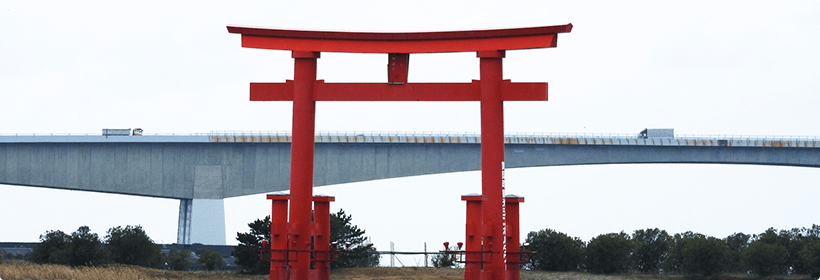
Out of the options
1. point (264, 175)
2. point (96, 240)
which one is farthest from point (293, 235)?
point (264, 175)

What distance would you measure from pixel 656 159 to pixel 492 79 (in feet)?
104

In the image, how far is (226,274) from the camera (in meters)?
28.2

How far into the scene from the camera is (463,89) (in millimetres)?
21406

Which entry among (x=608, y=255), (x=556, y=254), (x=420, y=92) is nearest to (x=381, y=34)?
(x=420, y=92)

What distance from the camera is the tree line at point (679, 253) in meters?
28.4

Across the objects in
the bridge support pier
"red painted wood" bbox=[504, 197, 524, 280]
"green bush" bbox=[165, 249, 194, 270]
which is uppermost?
the bridge support pier

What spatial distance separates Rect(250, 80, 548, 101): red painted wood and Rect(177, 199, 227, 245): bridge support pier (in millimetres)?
27621

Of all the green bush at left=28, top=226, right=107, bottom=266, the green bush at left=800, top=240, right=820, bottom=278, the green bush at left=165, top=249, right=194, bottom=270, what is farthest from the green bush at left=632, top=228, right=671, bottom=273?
the green bush at left=28, top=226, right=107, bottom=266

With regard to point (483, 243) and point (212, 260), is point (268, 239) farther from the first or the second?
point (483, 243)

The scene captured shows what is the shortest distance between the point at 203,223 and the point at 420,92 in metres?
28.9

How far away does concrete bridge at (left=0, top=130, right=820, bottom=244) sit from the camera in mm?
47875

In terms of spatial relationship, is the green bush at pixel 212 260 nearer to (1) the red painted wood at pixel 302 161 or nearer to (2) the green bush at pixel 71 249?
(2) the green bush at pixel 71 249

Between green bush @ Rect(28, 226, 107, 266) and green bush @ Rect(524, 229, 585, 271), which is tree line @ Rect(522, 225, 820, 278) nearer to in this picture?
green bush @ Rect(524, 229, 585, 271)

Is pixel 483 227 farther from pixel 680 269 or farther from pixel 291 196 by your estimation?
pixel 680 269
